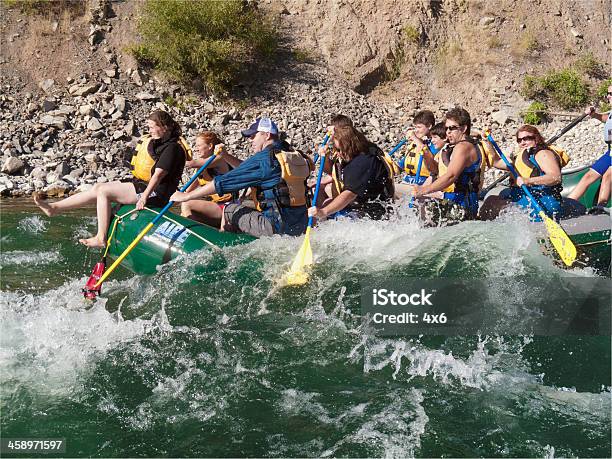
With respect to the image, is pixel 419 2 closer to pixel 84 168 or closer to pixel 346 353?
pixel 84 168

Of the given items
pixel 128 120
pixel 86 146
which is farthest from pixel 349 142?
pixel 128 120

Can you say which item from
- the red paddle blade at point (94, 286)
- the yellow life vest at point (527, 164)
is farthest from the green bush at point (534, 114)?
the red paddle blade at point (94, 286)

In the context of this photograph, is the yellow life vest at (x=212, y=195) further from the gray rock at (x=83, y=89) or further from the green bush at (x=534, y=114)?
the green bush at (x=534, y=114)

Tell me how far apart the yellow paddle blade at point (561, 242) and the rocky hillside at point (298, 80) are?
8.80m

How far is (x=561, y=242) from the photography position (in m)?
5.14

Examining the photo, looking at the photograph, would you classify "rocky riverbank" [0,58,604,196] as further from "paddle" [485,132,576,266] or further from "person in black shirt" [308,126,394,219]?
"paddle" [485,132,576,266]

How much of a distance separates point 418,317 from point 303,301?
0.87 meters

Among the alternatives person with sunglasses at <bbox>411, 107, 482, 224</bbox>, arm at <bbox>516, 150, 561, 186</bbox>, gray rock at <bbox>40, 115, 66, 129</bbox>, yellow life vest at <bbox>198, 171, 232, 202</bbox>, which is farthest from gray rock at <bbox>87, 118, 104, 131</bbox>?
arm at <bbox>516, 150, 561, 186</bbox>

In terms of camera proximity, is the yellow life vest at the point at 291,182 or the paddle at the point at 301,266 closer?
the paddle at the point at 301,266

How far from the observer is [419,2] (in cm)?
1877

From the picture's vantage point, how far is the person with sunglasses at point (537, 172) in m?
6.11

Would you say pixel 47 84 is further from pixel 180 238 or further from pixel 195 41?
pixel 180 238

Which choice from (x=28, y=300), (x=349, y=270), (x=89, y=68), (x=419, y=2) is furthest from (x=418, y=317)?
(x=419, y=2)

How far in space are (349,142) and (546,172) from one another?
2001mm
